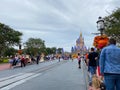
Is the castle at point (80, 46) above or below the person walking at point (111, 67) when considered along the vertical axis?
above

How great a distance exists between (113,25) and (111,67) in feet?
120

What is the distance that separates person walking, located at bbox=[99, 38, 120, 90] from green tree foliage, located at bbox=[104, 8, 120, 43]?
32.2 m

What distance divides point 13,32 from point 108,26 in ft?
154

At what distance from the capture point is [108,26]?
148 ft

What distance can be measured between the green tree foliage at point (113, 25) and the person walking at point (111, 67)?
32.2m

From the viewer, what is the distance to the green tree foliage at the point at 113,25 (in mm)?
40350

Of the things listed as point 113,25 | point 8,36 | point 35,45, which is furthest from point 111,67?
point 35,45

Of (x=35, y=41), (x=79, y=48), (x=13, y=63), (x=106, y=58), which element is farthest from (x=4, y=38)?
(x=106, y=58)

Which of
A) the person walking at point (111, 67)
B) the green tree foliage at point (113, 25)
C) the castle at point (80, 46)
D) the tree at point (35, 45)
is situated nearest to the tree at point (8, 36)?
the castle at point (80, 46)

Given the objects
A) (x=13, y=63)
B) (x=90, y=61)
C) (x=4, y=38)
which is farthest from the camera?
(x=4, y=38)

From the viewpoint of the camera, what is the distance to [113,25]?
43.8m

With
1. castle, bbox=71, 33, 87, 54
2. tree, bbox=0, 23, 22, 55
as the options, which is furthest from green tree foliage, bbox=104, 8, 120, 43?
castle, bbox=71, 33, 87, 54

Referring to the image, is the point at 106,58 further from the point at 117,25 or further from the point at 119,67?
the point at 117,25

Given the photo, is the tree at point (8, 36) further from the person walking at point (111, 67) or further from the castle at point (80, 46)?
the person walking at point (111, 67)
